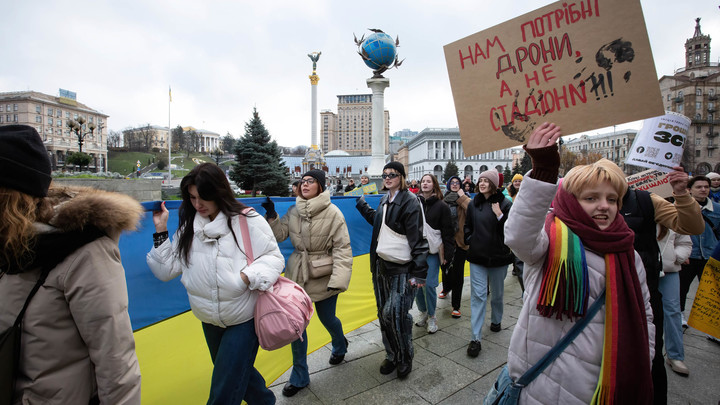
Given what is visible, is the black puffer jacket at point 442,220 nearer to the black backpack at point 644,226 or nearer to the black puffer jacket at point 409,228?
the black puffer jacket at point 409,228

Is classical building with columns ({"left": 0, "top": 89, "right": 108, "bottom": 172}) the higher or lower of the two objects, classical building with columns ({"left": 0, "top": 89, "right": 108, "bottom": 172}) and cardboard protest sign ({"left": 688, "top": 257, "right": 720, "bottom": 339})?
the higher

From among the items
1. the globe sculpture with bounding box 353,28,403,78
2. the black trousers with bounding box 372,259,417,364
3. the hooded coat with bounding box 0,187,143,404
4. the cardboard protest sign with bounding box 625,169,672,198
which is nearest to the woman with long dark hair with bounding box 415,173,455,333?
the black trousers with bounding box 372,259,417,364

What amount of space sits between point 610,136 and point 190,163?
101414 millimetres

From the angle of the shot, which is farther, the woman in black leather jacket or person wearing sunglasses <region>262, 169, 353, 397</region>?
the woman in black leather jacket

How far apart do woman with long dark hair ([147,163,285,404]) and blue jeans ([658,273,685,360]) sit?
371cm

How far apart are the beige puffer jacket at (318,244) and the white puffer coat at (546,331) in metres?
1.72

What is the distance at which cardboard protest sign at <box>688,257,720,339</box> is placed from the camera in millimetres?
3176

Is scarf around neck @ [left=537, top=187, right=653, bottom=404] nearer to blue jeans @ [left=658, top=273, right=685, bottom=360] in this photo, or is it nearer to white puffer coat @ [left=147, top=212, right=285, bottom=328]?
white puffer coat @ [left=147, top=212, right=285, bottom=328]

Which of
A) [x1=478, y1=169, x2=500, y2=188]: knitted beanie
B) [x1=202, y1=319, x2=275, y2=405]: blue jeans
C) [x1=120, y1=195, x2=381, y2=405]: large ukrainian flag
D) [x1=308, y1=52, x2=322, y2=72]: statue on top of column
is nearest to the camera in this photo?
[x1=202, y1=319, x2=275, y2=405]: blue jeans

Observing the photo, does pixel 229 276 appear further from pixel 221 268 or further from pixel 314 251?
pixel 314 251

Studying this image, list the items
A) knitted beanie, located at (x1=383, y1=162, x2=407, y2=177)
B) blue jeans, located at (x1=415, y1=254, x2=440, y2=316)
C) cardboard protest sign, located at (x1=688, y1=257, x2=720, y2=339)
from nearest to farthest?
cardboard protest sign, located at (x1=688, y1=257, x2=720, y2=339), knitted beanie, located at (x1=383, y1=162, x2=407, y2=177), blue jeans, located at (x1=415, y1=254, x2=440, y2=316)

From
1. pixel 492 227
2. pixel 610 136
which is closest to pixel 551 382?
A: pixel 492 227

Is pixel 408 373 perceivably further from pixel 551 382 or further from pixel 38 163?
pixel 38 163

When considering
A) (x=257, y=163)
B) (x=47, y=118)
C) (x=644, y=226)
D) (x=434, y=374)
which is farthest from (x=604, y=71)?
(x=47, y=118)
